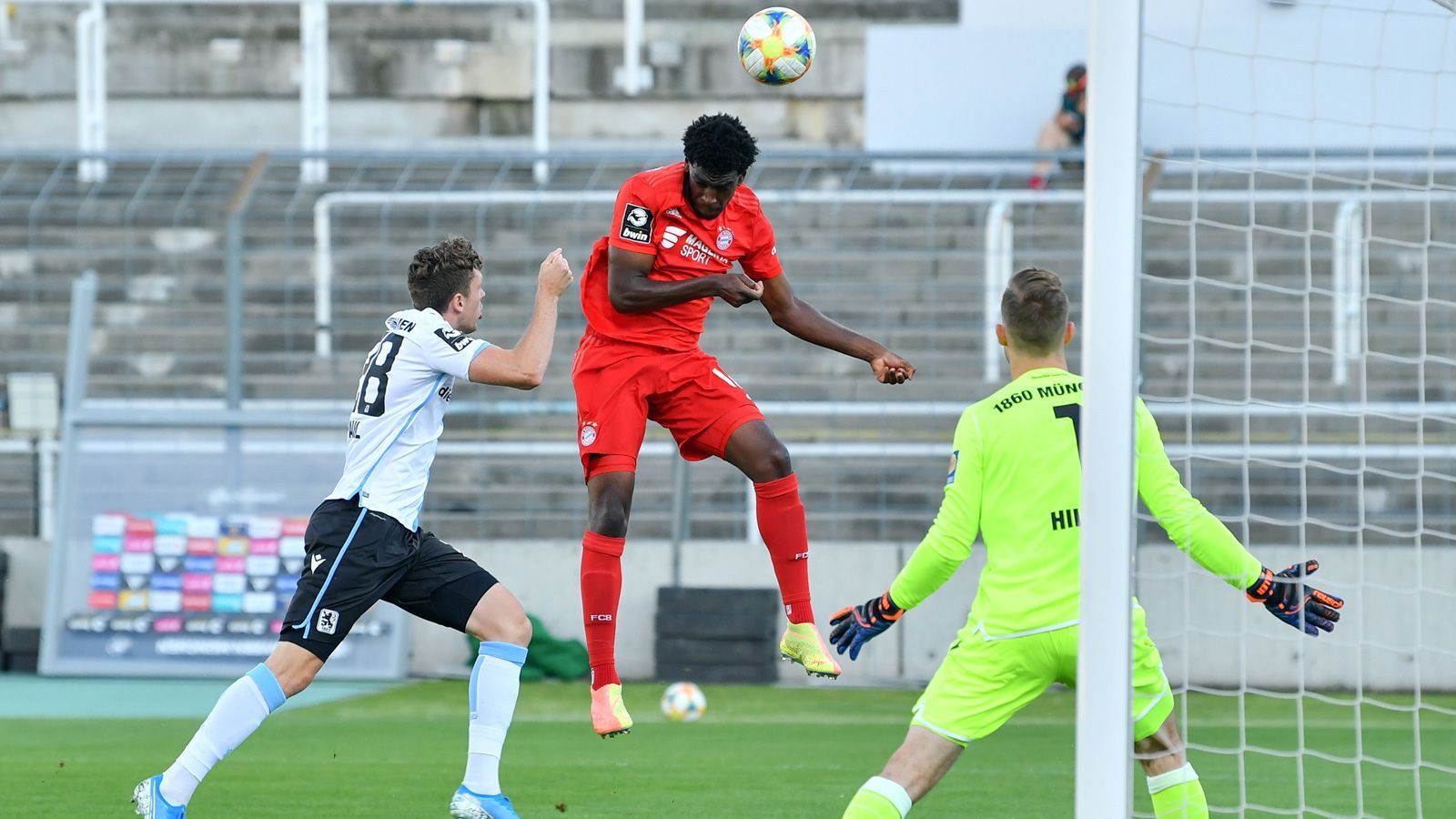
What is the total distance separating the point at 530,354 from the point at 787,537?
1599mm

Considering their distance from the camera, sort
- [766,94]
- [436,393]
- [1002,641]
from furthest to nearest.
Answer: [766,94] → [436,393] → [1002,641]

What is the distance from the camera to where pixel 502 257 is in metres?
13.1

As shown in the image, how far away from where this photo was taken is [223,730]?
5.59 meters

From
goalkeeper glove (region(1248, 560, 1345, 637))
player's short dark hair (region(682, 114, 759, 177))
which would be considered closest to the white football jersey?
player's short dark hair (region(682, 114, 759, 177))

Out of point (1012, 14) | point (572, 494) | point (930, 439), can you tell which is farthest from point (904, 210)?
point (1012, 14)

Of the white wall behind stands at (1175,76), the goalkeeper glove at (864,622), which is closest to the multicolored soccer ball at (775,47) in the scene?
the goalkeeper glove at (864,622)

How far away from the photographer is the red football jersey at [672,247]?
643cm

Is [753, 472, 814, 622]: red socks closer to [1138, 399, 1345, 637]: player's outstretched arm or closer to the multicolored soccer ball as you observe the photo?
the multicolored soccer ball

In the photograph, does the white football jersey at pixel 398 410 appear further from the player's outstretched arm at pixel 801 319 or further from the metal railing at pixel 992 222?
the metal railing at pixel 992 222

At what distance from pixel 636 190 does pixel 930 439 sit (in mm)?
5629

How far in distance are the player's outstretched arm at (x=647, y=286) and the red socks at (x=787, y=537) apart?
0.81 m

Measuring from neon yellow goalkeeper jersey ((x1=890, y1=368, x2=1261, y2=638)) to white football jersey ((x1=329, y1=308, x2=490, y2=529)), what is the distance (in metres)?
1.85

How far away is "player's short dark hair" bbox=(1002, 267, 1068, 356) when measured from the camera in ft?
15.7

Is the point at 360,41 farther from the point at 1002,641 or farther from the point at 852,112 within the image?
the point at 1002,641
